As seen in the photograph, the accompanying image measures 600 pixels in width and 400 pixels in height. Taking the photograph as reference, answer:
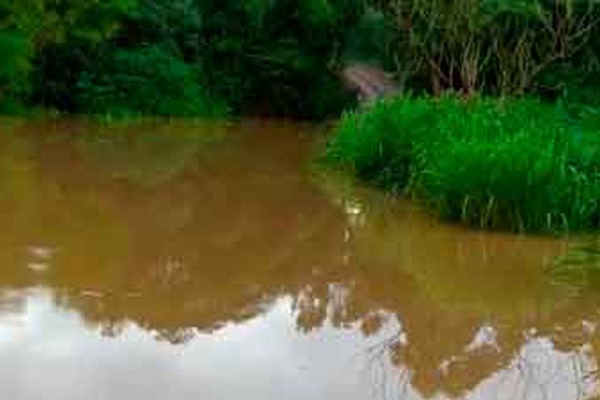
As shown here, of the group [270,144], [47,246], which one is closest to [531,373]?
[47,246]

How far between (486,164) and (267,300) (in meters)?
2.97

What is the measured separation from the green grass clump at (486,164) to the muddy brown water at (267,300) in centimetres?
32

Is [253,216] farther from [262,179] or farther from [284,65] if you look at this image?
[284,65]

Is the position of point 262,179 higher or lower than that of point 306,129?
higher

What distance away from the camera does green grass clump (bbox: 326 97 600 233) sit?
33.1 ft

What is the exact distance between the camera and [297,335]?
702 centimetres

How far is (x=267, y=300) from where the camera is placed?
7863 mm

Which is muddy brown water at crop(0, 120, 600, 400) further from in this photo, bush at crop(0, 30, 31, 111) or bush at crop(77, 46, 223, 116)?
bush at crop(77, 46, 223, 116)

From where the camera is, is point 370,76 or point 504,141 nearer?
point 504,141

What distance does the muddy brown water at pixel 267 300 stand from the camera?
19.9 ft

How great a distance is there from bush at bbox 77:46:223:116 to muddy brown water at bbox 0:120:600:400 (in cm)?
893

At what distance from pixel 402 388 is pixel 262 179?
25.5 ft

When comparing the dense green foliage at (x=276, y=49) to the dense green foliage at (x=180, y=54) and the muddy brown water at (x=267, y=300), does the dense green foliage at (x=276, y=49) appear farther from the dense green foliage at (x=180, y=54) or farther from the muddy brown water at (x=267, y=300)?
the muddy brown water at (x=267, y=300)

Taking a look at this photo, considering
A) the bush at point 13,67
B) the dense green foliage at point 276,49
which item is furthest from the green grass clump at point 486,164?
the bush at point 13,67
